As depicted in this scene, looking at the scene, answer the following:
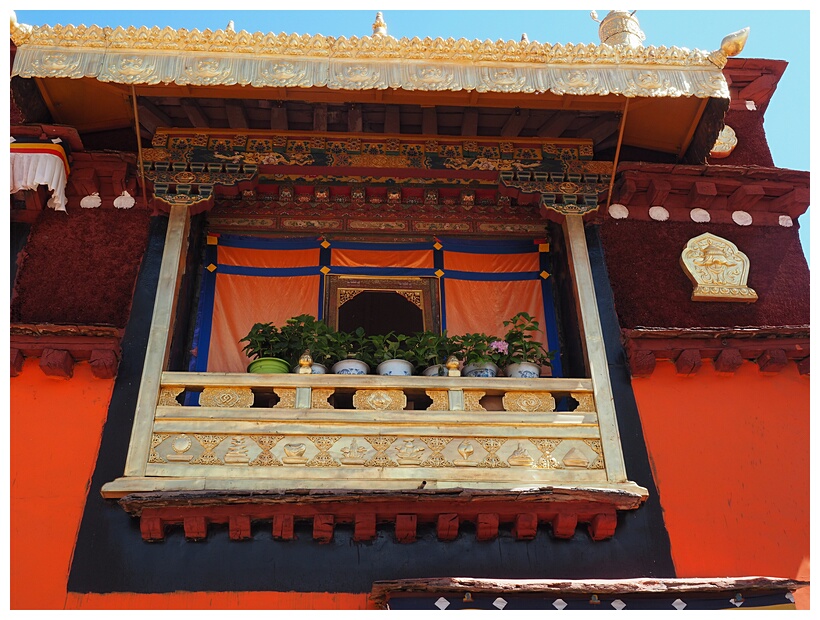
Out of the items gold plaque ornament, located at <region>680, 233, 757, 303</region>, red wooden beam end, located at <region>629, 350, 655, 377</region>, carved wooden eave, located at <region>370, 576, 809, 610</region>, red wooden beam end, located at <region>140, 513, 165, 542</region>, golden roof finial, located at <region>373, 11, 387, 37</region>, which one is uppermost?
golden roof finial, located at <region>373, 11, 387, 37</region>

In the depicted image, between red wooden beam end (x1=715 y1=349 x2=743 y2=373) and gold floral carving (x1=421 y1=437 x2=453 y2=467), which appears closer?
gold floral carving (x1=421 y1=437 x2=453 y2=467)

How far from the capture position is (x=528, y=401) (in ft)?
21.5

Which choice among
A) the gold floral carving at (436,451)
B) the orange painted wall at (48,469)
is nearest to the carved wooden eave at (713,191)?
the gold floral carving at (436,451)

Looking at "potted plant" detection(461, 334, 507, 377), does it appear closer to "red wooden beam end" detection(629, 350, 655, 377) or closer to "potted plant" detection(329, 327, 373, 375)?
"potted plant" detection(329, 327, 373, 375)

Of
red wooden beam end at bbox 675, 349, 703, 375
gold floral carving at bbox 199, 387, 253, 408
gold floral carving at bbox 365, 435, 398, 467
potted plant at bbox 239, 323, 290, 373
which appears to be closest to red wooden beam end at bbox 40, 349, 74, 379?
gold floral carving at bbox 199, 387, 253, 408

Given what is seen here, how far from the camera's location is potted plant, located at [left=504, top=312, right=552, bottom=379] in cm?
682

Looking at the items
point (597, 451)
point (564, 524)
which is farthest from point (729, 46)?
point (564, 524)

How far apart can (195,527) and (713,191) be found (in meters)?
4.82

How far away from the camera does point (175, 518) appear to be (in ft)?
19.0

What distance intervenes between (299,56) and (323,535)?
346cm

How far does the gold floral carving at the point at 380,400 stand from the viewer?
6453 mm

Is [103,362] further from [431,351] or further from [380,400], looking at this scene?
[431,351]

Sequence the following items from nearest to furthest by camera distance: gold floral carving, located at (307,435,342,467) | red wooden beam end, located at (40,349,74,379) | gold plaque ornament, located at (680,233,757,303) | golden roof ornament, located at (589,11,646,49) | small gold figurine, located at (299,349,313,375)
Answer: gold floral carving, located at (307,435,342,467)
red wooden beam end, located at (40,349,74,379)
small gold figurine, located at (299,349,313,375)
gold plaque ornament, located at (680,233,757,303)
golden roof ornament, located at (589,11,646,49)

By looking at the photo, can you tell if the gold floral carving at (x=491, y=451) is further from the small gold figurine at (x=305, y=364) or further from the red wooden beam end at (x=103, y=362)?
A: the red wooden beam end at (x=103, y=362)
